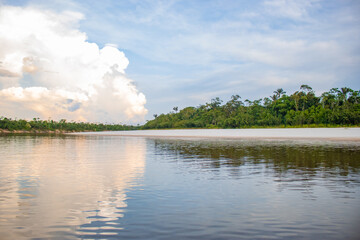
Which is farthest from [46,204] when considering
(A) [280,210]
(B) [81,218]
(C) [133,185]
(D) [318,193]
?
(D) [318,193]

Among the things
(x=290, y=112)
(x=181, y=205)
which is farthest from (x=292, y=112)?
(x=181, y=205)

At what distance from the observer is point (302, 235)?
21.1 ft

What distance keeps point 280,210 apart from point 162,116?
179m

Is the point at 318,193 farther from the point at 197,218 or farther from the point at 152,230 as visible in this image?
the point at 152,230

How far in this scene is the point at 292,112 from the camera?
96.7 metres

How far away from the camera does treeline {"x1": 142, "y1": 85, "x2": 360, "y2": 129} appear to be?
263 feet

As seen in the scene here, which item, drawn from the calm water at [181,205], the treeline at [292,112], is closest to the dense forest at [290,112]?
the treeline at [292,112]

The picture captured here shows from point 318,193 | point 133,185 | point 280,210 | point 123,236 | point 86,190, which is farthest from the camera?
point 133,185

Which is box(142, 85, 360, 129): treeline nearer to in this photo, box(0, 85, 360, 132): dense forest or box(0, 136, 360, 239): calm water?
box(0, 85, 360, 132): dense forest

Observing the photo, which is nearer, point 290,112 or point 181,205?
point 181,205

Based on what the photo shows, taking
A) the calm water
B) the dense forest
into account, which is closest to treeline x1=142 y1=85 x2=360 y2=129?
the dense forest

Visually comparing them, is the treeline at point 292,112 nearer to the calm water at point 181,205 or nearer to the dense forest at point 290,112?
the dense forest at point 290,112

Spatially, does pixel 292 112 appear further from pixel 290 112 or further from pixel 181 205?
pixel 181 205

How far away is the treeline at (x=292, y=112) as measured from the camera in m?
80.1
